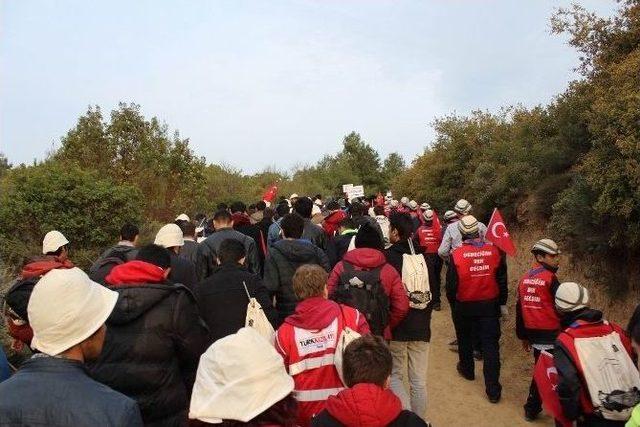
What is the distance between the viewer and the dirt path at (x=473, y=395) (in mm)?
5824

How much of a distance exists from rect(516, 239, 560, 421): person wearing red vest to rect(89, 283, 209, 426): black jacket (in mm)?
3525

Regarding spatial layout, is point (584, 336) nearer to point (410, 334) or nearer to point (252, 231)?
point (410, 334)

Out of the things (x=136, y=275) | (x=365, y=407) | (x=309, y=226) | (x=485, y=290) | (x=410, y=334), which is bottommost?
(x=410, y=334)

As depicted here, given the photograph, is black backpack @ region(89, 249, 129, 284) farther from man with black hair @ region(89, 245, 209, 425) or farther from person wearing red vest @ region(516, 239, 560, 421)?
person wearing red vest @ region(516, 239, 560, 421)

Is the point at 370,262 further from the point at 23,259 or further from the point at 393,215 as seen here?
the point at 23,259

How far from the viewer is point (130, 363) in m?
3.08

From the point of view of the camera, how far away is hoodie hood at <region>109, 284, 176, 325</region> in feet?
10.0

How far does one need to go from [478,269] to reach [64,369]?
17.0ft

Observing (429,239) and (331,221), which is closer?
(331,221)

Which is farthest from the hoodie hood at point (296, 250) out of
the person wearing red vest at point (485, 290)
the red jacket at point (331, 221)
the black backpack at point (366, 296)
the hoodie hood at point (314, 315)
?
the red jacket at point (331, 221)

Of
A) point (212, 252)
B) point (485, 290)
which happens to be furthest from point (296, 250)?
point (485, 290)

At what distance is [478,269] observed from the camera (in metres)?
6.23

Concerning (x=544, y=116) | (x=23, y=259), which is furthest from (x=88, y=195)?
(x=544, y=116)

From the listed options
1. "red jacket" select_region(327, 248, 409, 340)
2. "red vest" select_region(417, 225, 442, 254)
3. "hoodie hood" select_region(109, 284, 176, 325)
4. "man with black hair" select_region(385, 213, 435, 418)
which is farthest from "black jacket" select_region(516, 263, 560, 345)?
Answer: "red vest" select_region(417, 225, 442, 254)
